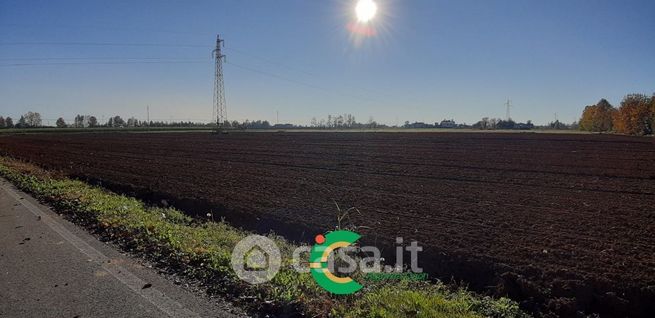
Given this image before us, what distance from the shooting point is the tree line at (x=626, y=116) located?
85125 millimetres

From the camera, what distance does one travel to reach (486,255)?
7402 millimetres

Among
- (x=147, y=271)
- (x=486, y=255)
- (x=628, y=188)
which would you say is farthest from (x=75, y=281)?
(x=628, y=188)

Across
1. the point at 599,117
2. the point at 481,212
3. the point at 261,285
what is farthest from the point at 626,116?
the point at 261,285

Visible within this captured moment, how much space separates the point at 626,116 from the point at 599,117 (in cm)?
2069

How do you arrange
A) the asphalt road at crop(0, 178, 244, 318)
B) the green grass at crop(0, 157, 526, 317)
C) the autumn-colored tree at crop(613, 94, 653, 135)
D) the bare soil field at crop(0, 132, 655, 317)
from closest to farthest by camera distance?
the asphalt road at crop(0, 178, 244, 318)
the green grass at crop(0, 157, 526, 317)
the bare soil field at crop(0, 132, 655, 317)
the autumn-colored tree at crop(613, 94, 653, 135)

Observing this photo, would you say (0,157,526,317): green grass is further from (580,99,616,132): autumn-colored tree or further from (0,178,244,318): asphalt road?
(580,99,616,132): autumn-colored tree

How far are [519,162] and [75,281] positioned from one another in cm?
2260

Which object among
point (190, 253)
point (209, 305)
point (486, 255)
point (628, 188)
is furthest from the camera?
point (628, 188)

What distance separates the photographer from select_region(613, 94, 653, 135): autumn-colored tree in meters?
85.0

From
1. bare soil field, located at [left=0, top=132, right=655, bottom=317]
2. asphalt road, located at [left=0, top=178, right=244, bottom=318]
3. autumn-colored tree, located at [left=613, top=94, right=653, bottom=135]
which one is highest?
autumn-colored tree, located at [left=613, top=94, right=653, bottom=135]

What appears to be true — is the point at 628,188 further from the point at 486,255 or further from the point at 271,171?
the point at 271,171

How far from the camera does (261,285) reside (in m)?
5.47

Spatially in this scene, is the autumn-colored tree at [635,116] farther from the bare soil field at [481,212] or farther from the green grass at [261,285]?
the green grass at [261,285]

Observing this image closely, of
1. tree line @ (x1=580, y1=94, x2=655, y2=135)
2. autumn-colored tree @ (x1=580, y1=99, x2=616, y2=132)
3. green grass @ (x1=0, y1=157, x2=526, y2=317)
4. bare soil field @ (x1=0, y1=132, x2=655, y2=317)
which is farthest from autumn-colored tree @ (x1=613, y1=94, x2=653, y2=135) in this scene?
green grass @ (x1=0, y1=157, x2=526, y2=317)
